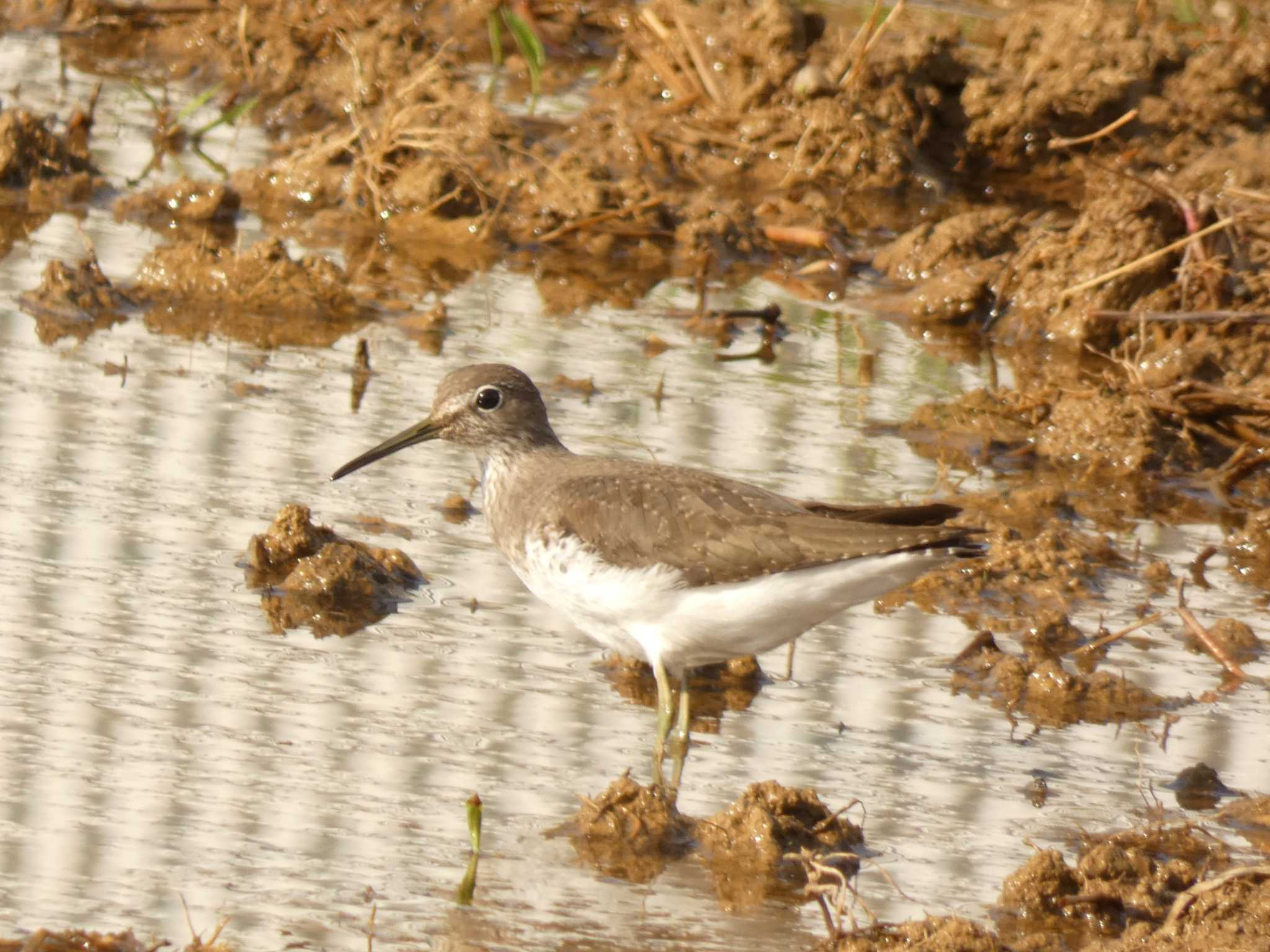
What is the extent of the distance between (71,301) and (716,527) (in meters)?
4.83

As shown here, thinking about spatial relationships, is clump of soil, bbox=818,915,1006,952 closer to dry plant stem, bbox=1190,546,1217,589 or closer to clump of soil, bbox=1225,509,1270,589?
dry plant stem, bbox=1190,546,1217,589

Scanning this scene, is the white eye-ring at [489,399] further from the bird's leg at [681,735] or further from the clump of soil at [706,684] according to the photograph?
the bird's leg at [681,735]

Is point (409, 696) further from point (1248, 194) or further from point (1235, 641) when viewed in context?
point (1248, 194)

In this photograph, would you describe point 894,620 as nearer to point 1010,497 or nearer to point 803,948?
point 1010,497

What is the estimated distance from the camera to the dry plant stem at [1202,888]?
538 centimetres

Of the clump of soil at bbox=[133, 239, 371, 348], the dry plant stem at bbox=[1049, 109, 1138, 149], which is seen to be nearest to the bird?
the clump of soil at bbox=[133, 239, 371, 348]

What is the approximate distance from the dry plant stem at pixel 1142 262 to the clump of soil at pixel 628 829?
575 cm

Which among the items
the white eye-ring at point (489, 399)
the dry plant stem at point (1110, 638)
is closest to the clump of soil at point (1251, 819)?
the dry plant stem at point (1110, 638)

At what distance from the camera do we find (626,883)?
5898mm

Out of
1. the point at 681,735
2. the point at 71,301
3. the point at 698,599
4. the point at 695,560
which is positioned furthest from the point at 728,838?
the point at 71,301

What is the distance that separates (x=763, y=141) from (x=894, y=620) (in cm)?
609

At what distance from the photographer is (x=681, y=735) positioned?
6914 mm

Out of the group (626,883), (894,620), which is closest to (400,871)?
(626,883)

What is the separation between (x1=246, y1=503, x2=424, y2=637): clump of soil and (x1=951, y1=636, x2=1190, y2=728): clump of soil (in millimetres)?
2201
